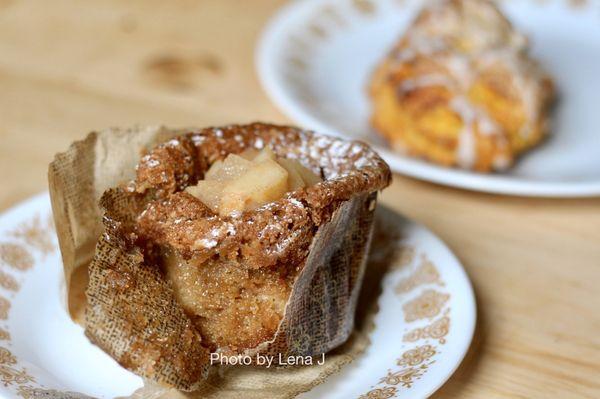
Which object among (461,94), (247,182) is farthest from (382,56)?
(247,182)

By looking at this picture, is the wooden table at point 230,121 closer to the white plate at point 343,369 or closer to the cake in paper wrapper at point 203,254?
the white plate at point 343,369

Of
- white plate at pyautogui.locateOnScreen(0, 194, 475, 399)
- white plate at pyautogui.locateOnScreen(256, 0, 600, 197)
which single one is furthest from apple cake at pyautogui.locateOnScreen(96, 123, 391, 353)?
white plate at pyautogui.locateOnScreen(256, 0, 600, 197)

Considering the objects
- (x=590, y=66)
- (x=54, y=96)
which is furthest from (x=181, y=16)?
(x=590, y=66)

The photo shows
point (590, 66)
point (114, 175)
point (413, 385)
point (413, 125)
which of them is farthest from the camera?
point (590, 66)

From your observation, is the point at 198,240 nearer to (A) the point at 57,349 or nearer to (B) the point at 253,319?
(B) the point at 253,319

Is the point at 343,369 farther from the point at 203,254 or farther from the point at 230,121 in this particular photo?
the point at 230,121

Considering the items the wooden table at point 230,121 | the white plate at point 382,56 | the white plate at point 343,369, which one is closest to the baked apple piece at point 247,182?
the white plate at point 343,369
